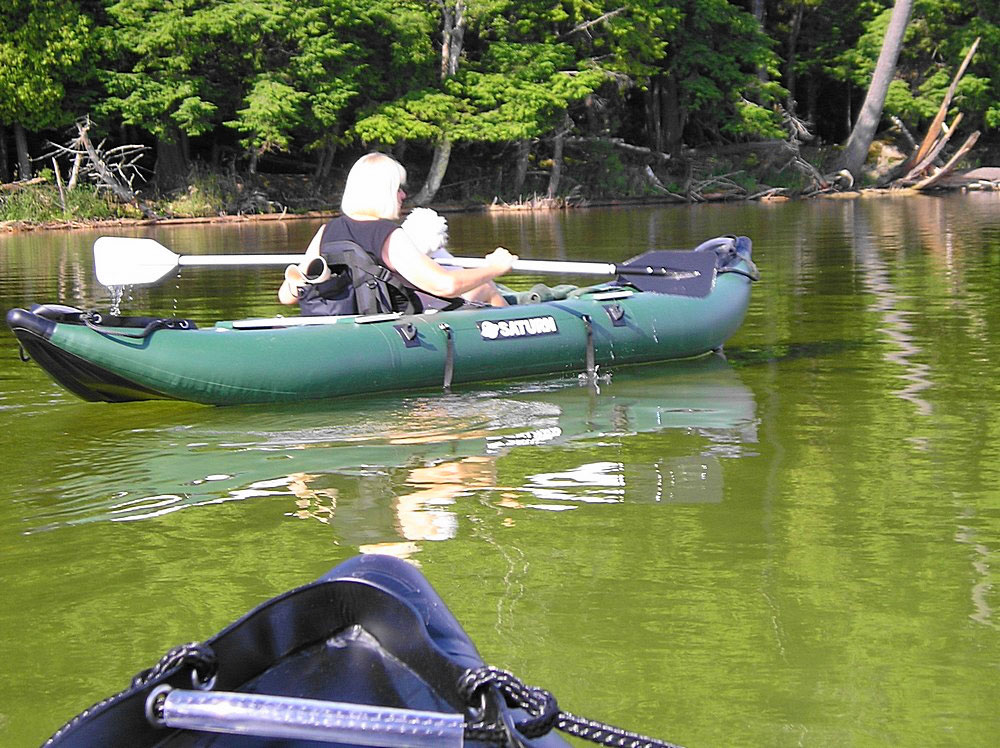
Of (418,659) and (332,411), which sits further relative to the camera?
(332,411)

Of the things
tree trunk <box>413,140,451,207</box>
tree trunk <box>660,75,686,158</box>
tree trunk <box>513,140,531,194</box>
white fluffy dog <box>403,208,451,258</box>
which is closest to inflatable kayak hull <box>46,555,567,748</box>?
white fluffy dog <box>403,208,451,258</box>

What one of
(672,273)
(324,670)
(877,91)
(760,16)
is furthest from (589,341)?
(760,16)

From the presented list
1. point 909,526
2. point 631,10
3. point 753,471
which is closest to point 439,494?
point 753,471

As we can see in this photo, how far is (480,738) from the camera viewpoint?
1.57 metres

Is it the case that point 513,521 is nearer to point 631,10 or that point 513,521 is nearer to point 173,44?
point 173,44

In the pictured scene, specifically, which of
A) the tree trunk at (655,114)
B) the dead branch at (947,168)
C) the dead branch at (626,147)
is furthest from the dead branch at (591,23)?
the dead branch at (947,168)

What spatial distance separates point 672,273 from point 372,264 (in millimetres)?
1917

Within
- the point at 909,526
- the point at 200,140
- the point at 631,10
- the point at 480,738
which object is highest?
the point at 631,10

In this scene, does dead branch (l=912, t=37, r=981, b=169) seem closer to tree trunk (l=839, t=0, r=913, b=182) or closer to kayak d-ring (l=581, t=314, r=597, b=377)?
tree trunk (l=839, t=0, r=913, b=182)

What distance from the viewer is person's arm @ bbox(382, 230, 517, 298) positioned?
6051mm

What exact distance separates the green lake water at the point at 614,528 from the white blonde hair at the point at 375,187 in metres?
0.73

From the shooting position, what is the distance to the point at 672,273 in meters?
7.42

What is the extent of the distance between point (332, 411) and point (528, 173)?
22588mm

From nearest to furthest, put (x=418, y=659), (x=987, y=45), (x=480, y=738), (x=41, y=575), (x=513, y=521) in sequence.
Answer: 1. (x=480, y=738)
2. (x=418, y=659)
3. (x=41, y=575)
4. (x=513, y=521)
5. (x=987, y=45)
